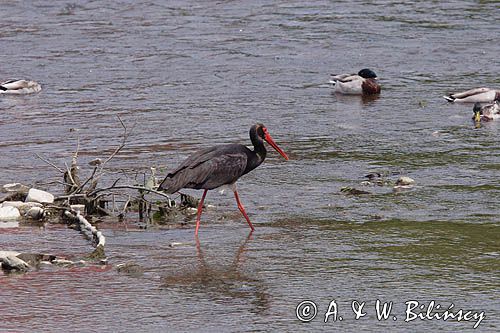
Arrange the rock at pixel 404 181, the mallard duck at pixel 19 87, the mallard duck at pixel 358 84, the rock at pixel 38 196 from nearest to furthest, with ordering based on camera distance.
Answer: the rock at pixel 38 196 → the rock at pixel 404 181 → the mallard duck at pixel 358 84 → the mallard duck at pixel 19 87

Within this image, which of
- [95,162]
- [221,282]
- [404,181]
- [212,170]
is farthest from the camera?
[95,162]

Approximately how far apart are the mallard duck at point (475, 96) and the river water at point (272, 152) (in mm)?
254

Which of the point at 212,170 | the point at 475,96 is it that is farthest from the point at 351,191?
the point at 475,96

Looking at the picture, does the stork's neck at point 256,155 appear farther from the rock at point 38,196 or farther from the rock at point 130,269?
the rock at point 130,269

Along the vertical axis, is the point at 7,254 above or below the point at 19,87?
above

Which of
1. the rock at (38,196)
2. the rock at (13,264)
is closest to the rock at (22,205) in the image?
the rock at (38,196)

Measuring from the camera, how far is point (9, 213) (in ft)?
A: 36.0

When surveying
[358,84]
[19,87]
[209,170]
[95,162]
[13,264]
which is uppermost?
[209,170]

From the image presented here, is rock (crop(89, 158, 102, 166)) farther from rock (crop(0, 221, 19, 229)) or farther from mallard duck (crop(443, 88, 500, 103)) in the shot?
mallard duck (crop(443, 88, 500, 103))

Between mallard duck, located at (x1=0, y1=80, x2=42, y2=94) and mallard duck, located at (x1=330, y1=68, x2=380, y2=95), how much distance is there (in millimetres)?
4743

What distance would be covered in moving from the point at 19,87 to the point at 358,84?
5254 mm

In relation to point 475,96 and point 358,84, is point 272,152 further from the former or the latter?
point 358,84

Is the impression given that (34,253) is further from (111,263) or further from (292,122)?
(292,122)

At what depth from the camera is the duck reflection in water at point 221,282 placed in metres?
8.52
